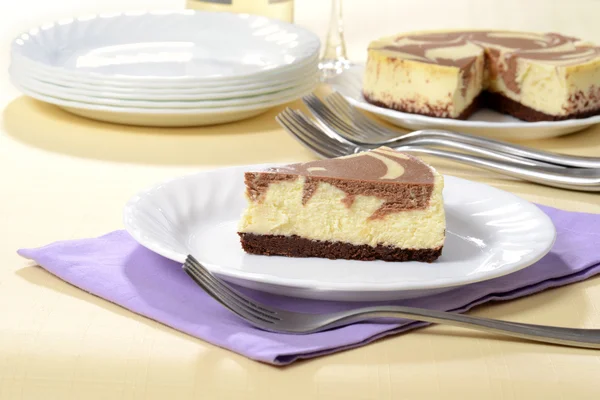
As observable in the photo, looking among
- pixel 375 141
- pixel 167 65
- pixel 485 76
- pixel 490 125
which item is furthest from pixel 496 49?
pixel 167 65

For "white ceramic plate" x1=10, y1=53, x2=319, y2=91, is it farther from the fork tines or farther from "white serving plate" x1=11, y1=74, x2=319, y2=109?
the fork tines

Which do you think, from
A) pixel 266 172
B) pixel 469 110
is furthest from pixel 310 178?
pixel 469 110

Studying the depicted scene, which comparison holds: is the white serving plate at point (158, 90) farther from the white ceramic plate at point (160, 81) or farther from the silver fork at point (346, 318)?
the silver fork at point (346, 318)

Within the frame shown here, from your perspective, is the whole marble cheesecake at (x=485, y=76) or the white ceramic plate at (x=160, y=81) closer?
the white ceramic plate at (x=160, y=81)

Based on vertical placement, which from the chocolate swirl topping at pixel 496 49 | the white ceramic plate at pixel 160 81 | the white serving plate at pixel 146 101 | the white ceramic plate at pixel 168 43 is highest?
the white ceramic plate at pixel 160 81

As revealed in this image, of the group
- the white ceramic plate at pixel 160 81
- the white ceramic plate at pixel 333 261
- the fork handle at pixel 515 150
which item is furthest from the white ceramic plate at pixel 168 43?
the white ceramic plate at pixel 333 261

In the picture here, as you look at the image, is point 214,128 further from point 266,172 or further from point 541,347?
point 541,347

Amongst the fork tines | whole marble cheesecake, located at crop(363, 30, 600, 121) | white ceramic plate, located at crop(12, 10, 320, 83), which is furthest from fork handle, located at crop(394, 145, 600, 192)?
the fork tines

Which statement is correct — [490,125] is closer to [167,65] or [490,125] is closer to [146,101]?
[146,101]
